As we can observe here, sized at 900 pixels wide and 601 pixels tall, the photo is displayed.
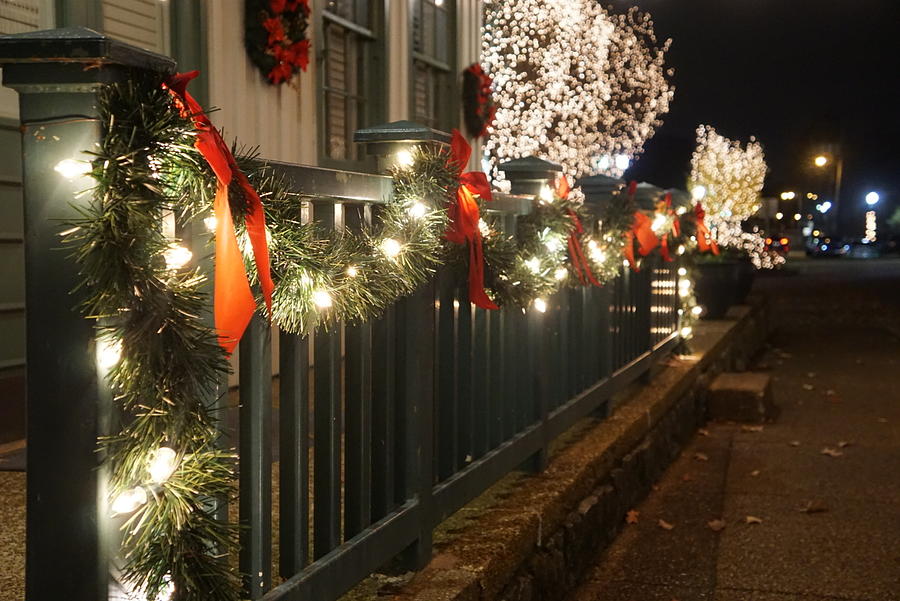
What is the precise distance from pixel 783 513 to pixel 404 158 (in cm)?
359

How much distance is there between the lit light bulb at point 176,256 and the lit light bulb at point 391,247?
92 centimetres

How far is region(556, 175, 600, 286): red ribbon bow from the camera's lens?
4906mm

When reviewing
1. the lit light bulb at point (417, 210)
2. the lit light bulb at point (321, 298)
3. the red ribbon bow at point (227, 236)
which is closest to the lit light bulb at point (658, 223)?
the lit light bulb at point (417, 210)

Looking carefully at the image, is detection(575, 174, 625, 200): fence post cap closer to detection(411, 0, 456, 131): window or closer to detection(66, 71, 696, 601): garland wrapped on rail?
detection(411, 0, 456, 131): window

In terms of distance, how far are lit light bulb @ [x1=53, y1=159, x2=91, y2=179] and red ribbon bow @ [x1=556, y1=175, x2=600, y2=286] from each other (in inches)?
122

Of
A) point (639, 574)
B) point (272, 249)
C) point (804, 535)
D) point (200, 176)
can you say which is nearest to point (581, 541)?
point (639, 574)

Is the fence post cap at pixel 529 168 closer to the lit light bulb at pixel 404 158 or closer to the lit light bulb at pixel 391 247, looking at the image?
the lit light bulb at pixel 404 158

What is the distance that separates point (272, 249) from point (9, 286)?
13.0 ft

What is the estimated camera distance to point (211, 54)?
626cm

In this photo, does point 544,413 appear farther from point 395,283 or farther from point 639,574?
point 395,283

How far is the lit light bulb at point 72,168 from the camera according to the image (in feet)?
6.39

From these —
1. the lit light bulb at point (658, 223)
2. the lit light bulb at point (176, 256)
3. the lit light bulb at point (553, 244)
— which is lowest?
the lit light bulb at point (176, 256)

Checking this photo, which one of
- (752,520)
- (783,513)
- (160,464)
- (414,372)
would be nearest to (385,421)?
(414,372)

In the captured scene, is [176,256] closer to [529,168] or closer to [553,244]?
[553,244]
